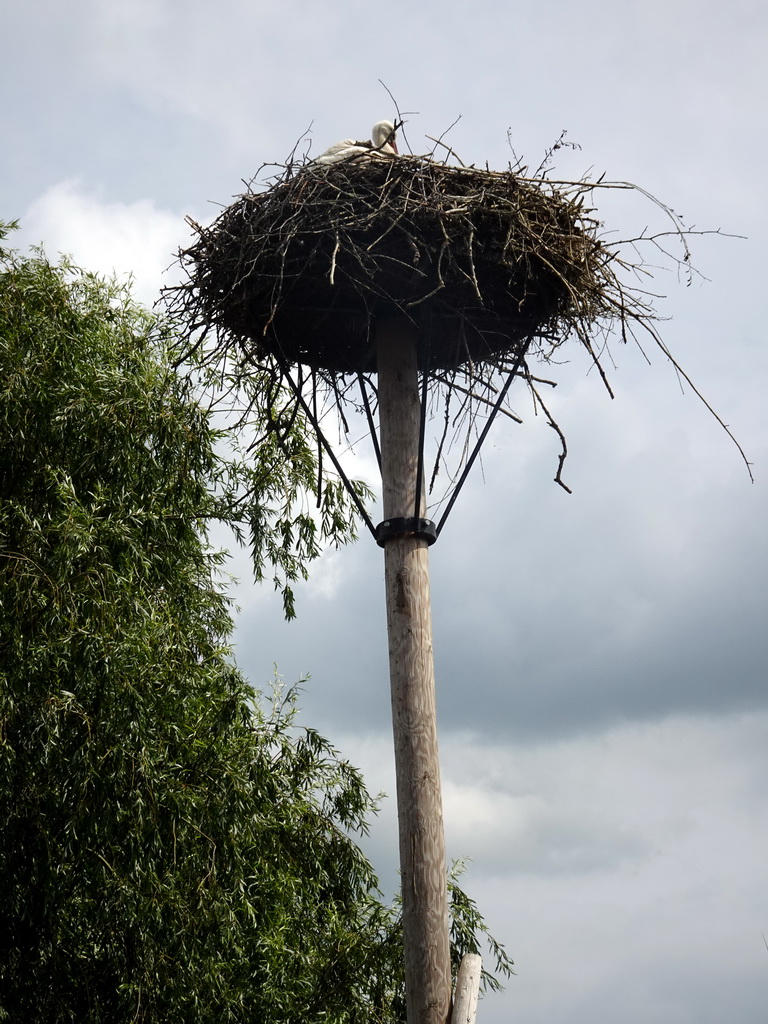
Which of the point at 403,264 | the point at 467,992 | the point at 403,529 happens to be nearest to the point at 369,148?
the point at 403,264

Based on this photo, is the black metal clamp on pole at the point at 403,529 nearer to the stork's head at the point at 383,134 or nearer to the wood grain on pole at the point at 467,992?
the wood grain on pole at the point at 467,992

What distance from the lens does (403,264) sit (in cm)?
509

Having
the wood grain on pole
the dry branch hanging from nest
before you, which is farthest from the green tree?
the wood grain on pole

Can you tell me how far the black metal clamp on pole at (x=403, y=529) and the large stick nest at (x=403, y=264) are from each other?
66 centimetres

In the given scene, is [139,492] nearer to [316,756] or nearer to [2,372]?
[2,372]

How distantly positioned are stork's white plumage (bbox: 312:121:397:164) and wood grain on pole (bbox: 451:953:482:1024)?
10.8 feet

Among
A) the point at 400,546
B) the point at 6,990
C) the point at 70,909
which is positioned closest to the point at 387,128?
the point at 400,546

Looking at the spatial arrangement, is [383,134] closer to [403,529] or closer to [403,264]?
[403,264]

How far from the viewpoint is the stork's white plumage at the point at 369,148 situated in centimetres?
565

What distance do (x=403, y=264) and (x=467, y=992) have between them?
2719mm

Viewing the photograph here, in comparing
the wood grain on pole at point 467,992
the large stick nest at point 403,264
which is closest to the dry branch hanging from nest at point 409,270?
the large stick nest at point 403,264

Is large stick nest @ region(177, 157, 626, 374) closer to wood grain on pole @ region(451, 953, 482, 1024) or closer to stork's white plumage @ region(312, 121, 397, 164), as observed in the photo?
stork's white plumage @ region(312, 121, 397, 164)

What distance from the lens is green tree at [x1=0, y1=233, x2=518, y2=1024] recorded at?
730 centimetres

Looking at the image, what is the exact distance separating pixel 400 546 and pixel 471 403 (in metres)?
1.05
